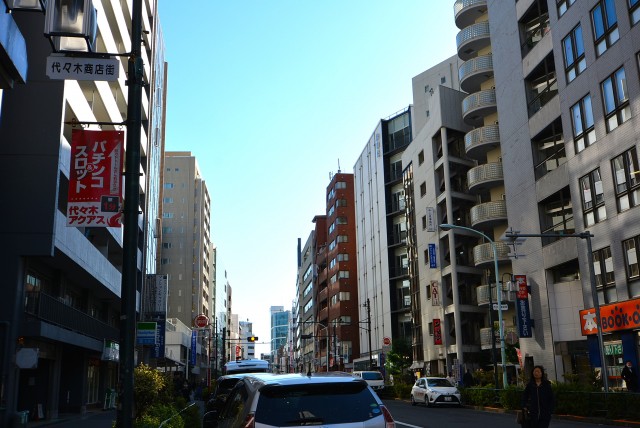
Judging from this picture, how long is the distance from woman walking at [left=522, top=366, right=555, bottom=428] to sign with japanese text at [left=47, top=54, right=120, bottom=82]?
25.5ft

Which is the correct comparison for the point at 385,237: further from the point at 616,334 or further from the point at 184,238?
the point at 184,238

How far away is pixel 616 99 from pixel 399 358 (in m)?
40.1

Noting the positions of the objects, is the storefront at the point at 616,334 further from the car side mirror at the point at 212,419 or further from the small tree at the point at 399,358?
the small tree at the point at 399,358

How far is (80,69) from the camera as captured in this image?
9.24 metres

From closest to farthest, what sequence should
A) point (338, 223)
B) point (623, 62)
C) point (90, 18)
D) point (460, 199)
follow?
1. point (90, 18)
2. point (623, 62)
3. point (460, 199)
4. point (338, 223)

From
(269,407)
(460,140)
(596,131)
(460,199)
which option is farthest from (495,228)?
(269,407)

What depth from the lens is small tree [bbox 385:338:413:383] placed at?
62562 millimetres

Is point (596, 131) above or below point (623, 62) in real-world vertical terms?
below

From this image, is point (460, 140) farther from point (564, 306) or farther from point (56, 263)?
point (56, 263)

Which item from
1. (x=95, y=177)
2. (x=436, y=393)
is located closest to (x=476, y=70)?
(x=436, y=393)

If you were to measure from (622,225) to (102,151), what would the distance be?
22.0 meters

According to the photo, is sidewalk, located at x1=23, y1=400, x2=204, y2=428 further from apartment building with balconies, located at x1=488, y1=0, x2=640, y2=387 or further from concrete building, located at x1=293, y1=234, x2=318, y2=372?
concrete building, located at x1=293, y1=234, x2=318, y2=372

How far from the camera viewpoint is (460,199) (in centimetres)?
5275

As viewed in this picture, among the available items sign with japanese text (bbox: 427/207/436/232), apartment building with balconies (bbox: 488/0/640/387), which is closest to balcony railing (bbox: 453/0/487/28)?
apartment building with balconies (bbox: 488/0/640/387)
